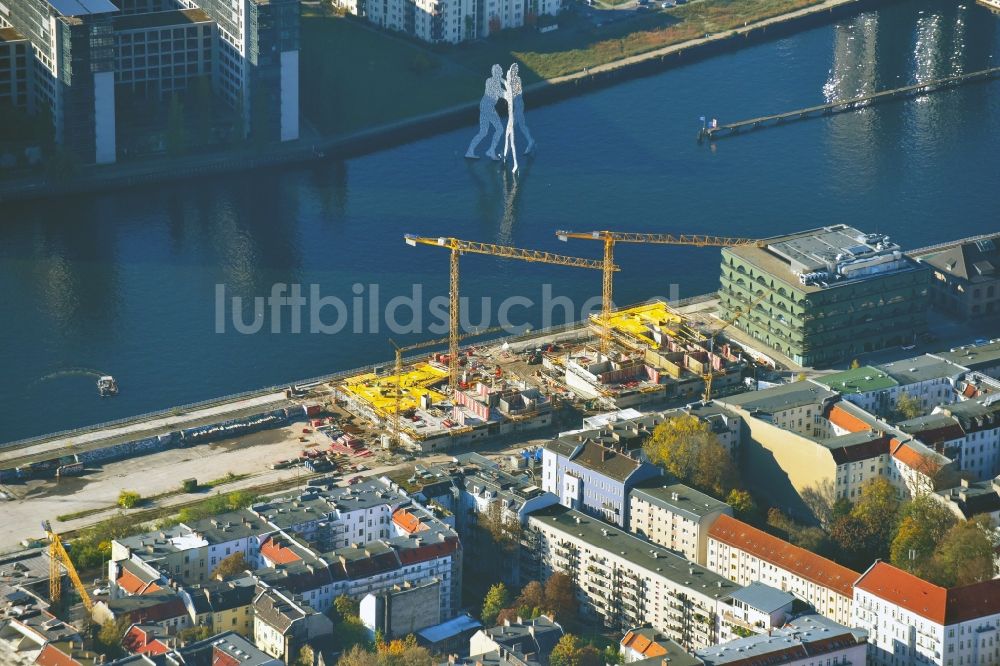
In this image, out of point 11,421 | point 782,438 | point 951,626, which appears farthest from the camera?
point 11,421

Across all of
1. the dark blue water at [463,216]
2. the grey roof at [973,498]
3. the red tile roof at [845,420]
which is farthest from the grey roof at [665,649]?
the dark blue water at [463,216]

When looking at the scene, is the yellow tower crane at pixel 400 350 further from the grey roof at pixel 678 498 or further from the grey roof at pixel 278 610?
the grey roof at pixel 278 610

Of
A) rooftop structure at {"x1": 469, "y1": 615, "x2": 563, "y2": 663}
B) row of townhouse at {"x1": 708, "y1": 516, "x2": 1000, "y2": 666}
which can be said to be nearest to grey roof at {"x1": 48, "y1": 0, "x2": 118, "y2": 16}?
rooftop structure at {"x1": 469, "y1": 615, "x2": 563, "y2": 663}

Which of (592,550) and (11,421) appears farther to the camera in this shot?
(11,421)

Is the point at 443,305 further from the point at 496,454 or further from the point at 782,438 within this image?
the point at 782,438

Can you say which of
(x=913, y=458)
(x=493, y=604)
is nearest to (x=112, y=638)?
(x=493, y=604)

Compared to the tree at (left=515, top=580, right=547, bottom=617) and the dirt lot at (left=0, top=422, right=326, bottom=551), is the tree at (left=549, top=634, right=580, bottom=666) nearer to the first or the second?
the tree at (left=515, top=580, right=547, bottom=617)

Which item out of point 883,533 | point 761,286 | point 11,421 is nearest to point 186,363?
point 11,421

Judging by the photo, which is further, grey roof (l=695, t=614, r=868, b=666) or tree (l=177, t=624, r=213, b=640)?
tree (l=177, t=624, r=213, b=640)
